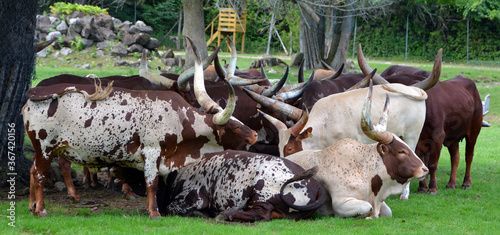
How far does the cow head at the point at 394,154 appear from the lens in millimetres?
6723

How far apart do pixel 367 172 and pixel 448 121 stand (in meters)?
2.96

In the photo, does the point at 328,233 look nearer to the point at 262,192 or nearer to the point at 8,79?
the point at 262,192

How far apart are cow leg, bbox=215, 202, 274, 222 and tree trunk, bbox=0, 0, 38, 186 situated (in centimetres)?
342

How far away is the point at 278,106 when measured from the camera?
9.00 m

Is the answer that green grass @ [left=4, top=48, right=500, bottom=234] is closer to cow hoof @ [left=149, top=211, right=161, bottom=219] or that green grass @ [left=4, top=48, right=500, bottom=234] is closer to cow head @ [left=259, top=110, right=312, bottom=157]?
cow hoof @ [left=149, top=211, right=161, bottom=219]

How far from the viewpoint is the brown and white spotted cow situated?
21.6 feet

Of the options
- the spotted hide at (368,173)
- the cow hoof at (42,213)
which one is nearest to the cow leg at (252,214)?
the spotted hide at (368,173)

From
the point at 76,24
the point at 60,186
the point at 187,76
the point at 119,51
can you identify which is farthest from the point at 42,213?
the point at 76,24

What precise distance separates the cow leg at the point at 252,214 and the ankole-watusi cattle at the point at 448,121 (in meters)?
3.45

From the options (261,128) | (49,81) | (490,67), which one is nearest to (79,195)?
(49,81)

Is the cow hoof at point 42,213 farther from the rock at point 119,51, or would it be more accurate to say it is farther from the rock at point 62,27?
the rock at point 62,27

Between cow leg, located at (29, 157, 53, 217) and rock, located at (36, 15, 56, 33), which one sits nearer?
cow leg, located at (29, 157, 53, 217)

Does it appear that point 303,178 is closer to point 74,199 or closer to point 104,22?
point 74,199

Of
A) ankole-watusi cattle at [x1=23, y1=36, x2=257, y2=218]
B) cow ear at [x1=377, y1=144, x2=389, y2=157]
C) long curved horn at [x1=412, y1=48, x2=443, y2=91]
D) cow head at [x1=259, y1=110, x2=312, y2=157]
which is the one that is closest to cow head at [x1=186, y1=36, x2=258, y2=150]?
ankole-watusi cattle at [x1=23, y1=36, x2=257, y2=218]
